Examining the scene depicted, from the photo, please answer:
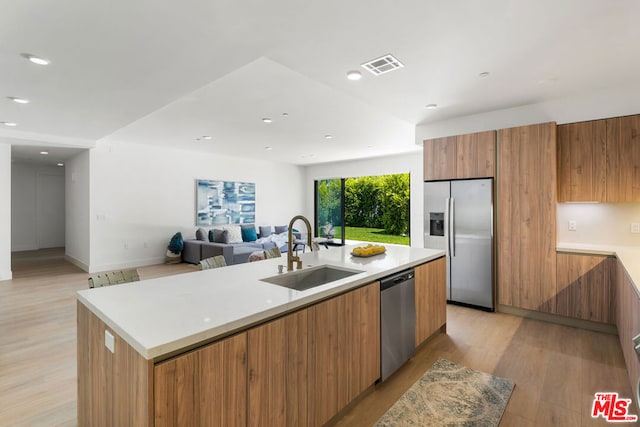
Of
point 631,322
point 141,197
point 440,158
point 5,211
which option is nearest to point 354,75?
point 440,158

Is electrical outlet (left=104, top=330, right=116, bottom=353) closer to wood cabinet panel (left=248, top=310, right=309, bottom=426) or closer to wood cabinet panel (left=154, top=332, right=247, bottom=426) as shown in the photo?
wood cabinet panel (left=154, top=332, right=247, bottom=426)

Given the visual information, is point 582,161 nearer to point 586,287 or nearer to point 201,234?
point 586,287

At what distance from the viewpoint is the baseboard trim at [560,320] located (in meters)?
3.29

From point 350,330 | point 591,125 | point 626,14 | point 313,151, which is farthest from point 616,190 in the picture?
point 313,151

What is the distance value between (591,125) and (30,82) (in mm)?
5924

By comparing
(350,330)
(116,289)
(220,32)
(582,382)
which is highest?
(220,32)

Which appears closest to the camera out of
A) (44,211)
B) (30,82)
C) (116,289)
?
(116,289)

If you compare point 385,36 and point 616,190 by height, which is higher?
point 385,36

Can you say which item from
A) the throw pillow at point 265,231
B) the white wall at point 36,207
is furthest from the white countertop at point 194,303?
the white wall at point 36,207

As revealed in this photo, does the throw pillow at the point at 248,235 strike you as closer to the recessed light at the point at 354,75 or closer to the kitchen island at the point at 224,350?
the recessed light at the point at 354,75

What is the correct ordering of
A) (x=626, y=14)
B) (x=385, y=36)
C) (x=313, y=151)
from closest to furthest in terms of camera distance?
1. (x=626, y=14)
2. (x=385, y=36)
3. (x=313, y=151)

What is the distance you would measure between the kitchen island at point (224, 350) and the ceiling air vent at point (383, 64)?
1.84 meters

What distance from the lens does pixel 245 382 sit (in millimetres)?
1351

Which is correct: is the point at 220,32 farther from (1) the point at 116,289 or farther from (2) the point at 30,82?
(2) the point at 30,82
